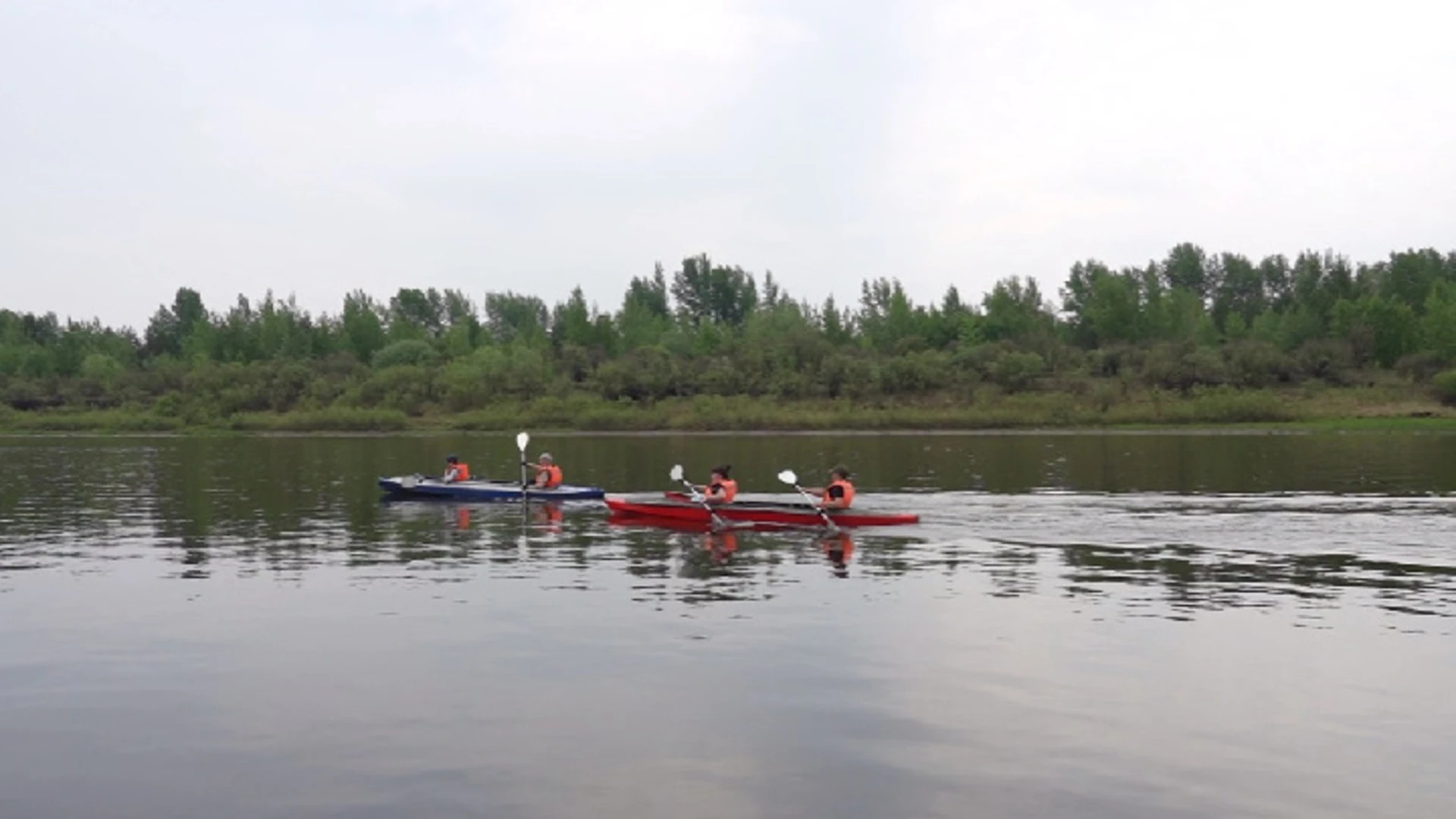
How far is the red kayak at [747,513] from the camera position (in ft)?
122

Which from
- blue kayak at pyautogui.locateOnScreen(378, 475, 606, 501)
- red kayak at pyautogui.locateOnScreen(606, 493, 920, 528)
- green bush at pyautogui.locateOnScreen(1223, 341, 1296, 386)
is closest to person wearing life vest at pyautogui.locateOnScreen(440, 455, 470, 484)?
blue kayak at pyautogui.locateOnScreen(378, 475, 606, 501)

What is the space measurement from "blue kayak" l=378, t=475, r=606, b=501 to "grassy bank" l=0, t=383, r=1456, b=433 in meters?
63.6

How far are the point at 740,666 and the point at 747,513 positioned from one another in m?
18.6

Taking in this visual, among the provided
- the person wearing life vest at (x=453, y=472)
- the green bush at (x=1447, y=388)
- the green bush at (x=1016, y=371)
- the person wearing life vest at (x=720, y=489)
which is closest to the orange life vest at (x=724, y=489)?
the person wearing life vest at (x=720, y=489)

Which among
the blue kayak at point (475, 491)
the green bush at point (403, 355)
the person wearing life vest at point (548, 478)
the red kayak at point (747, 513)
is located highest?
the green bush at point (403, 355)

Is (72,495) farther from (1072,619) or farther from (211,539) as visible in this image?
(1072,619)

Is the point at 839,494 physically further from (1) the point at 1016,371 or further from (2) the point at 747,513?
(1) the point at 1016,371

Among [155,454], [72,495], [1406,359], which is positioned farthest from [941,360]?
[72,495]

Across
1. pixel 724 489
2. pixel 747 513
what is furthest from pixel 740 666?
pixel 747 513

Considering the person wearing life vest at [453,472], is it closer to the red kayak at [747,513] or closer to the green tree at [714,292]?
the red kayak at [747,513]

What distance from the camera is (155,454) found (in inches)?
3349

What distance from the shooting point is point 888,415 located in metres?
112

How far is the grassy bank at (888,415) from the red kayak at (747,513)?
70.2 meters

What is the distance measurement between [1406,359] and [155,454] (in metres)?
103
